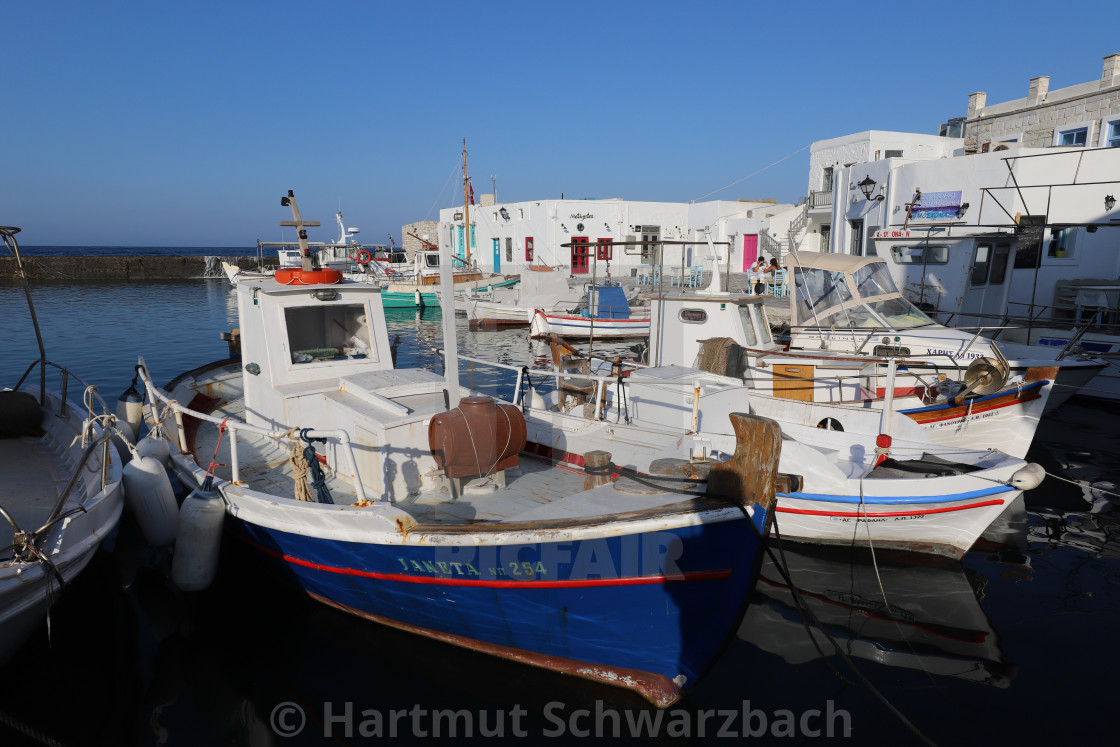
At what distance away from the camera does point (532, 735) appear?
545 cm

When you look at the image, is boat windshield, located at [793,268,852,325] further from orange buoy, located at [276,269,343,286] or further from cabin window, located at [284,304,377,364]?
orange buoy, located at [276,269,343,286]

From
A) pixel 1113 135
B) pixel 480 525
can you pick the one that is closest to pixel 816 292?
pixel 480 525

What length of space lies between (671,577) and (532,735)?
1.97 m

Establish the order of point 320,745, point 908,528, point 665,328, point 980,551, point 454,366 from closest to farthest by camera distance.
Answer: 1. point 320,745
2. point 454,366
3. point 908,528
4. point 980,551
5. point 665,328

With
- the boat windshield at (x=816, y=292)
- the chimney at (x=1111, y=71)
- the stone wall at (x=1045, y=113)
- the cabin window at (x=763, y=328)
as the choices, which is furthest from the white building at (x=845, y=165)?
the cabin window at (x=763, y=328)

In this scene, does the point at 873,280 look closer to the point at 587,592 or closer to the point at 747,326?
the point at 747,326

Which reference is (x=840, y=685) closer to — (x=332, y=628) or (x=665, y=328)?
(x=332, y=628)

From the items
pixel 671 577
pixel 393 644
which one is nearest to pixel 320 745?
pixel 393 644

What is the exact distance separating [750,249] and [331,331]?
2946cm

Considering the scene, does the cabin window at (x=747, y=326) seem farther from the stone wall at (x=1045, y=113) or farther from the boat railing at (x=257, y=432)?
the stone wall at (x=1045, y=113)

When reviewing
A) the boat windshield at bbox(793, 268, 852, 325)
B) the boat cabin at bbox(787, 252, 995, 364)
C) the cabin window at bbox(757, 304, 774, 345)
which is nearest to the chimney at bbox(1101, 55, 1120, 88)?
the boat cabin at bbox(787, 252, 995, 364)

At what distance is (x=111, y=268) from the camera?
57.5m

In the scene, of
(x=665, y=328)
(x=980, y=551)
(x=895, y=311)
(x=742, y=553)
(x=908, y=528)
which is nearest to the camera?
(x=742, y=553)

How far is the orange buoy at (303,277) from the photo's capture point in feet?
26.5
